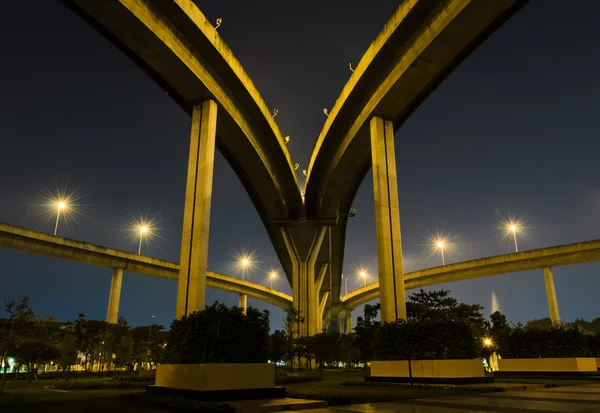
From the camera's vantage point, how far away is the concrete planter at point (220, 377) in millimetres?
13742

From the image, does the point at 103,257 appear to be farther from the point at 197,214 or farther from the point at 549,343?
the point at 549,343

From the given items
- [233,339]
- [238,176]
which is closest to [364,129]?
[238,176]

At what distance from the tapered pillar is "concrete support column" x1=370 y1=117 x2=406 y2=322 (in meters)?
11.2

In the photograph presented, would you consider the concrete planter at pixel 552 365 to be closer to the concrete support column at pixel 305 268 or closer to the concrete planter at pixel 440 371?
the concrete planter at pixel 440 371

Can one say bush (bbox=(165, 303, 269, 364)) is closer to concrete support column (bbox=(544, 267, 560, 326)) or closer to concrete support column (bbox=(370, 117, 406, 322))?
concrete support column (bbox=(370, 117, 406, 322))

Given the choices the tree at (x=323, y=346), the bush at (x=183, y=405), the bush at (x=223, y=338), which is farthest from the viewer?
the tree at (x=323, y=346)

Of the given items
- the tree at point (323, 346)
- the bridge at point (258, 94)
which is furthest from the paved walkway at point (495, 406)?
the tree at point (323, 346)

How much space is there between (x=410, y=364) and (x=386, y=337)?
2.08 metres

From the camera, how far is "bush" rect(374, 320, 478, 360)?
1983 centimetres

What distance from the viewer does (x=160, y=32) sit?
76.0ft

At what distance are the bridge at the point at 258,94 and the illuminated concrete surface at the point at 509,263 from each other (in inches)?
1197

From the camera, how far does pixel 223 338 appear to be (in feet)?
50.0

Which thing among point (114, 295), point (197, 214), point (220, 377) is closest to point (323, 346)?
point (197, 214)

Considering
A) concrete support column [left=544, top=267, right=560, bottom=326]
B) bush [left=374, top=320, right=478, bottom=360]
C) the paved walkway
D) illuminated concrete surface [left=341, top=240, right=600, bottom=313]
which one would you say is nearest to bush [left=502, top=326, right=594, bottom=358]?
bush [left=374, top=320, right=478, bottom=360]
